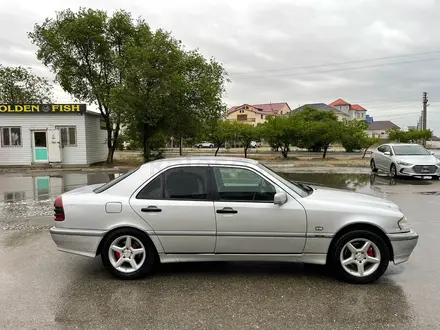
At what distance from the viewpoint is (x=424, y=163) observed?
14.7m

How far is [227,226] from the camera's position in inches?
168

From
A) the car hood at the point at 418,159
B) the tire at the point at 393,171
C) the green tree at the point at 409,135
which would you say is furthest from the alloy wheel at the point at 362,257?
the green tree at the point at 409,135

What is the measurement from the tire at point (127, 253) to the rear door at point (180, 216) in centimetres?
20

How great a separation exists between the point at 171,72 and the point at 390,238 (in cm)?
1744

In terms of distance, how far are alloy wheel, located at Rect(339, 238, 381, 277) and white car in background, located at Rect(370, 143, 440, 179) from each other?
11910 millimetres

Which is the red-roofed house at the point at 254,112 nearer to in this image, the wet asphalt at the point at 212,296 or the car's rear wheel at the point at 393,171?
the car's rear wheel at the point at 393,171

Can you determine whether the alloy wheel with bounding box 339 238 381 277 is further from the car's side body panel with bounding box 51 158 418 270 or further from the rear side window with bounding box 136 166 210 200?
the rear side window with bounding box 136 166 210 200

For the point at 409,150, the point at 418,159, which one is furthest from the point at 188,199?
the point at 409,150

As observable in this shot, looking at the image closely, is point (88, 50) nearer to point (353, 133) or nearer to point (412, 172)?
point (412, 172)

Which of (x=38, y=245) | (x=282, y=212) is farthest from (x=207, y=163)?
(x=38, y=245)

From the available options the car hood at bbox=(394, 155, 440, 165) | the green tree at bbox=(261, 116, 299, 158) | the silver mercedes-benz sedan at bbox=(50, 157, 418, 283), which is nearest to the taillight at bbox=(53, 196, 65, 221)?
the silver mercedes-benz sedan at bbox=(50, 157, 418, 283)

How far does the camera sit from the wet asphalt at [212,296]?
3.41 m

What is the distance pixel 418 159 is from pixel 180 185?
539 inches

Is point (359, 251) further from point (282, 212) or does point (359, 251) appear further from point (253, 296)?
point (253, 296)
